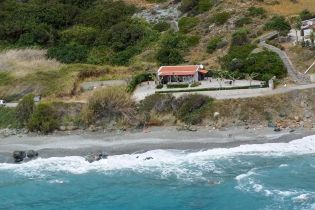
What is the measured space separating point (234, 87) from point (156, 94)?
844 cm

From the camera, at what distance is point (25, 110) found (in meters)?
68.7

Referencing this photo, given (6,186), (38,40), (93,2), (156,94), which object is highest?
(93,2)

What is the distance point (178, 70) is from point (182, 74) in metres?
1.15

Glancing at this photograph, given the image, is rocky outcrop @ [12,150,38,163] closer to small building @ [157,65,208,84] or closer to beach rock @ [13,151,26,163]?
beach rock @ [13,151,26,163]

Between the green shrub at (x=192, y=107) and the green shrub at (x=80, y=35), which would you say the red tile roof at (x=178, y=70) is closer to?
the green shrub at (x=192, y=107)

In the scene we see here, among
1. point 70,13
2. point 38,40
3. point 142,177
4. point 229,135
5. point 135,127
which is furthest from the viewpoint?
point 70,13

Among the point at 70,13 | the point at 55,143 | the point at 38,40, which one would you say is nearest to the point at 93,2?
the point at 70,13

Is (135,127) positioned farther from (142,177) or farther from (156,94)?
(142,177)

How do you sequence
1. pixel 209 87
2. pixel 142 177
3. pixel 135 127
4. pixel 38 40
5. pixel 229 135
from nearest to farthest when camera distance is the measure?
pixel 142 177, pixel 229 135, pixel 135 127, pixel 209 87, pixel 38 40

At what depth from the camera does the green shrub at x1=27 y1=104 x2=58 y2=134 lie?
65.9 m

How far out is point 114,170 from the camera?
2170 inches

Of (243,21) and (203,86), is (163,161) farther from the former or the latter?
(243,21)

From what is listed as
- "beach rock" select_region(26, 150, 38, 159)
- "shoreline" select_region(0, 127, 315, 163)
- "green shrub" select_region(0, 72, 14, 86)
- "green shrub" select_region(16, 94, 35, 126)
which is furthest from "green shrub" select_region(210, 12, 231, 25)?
"beach rock" select_region(26, 150, 38, 159)

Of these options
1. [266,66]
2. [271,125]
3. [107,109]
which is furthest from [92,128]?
[266,66]
